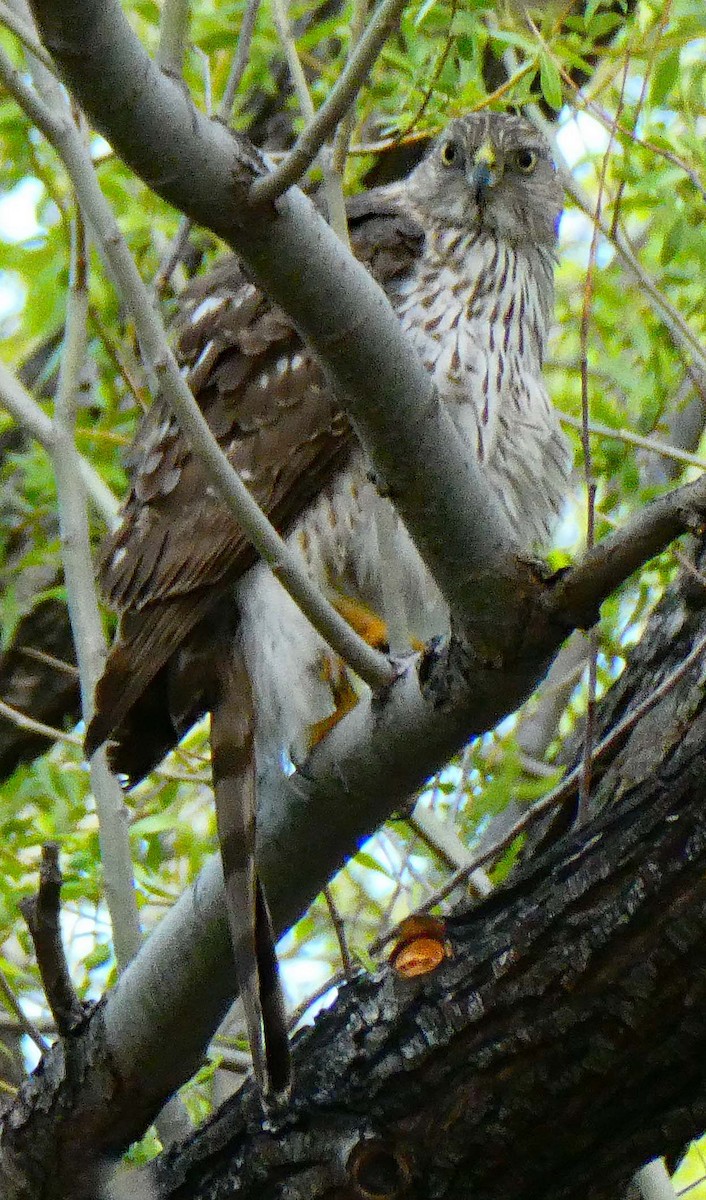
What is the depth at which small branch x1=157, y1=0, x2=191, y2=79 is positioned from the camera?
227 cm

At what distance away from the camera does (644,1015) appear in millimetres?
2285

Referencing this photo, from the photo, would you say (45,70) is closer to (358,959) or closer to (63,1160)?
(358,959)

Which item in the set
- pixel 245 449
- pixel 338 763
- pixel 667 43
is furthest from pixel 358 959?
pixel 667 43

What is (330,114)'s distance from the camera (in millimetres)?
1908

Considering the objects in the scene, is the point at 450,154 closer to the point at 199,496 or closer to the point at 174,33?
the point at 199,496

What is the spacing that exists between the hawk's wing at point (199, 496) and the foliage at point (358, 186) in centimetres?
40

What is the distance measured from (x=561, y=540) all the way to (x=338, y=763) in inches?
136

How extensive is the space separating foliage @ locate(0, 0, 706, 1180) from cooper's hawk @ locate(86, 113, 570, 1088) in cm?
23

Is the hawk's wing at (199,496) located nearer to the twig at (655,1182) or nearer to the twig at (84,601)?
the twig at (84,601)

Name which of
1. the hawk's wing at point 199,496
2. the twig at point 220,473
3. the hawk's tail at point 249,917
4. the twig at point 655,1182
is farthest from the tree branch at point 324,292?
the twig at point 655,1182

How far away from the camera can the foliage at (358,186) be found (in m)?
3.53

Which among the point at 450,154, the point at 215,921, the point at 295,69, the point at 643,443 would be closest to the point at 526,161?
the point at 450,154

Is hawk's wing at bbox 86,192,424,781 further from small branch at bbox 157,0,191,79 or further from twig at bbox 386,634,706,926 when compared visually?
small branch at bbox 157,0,191,79

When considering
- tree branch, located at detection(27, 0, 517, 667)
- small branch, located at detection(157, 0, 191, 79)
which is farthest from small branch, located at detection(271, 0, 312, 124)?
tree branch, located at detection(27, 0, 517, 667)
